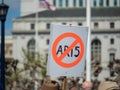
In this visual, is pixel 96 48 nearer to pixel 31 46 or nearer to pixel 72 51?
pixel 31 46

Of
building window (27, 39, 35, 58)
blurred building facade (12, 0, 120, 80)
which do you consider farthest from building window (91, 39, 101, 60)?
building window (27, 39, 35, 58)

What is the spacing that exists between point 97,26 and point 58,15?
→ 8.83 metres

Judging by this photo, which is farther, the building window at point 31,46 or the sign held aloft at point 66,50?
the building window at point 31,46

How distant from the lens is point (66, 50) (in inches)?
305

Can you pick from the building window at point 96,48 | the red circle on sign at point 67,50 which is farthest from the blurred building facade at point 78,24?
the red circle on sign at point 67,50

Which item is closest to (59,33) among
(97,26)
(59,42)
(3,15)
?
(59,42)

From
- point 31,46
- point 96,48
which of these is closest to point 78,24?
point 96,48

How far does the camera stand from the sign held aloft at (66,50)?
764 cm

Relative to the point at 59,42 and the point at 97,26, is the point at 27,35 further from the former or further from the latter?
the point at 59,42

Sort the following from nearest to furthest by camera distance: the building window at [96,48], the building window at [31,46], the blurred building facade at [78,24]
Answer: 1. the blurred building facade at [78,24]
2. the building window at [96,48]
3. the building window at [31,46]

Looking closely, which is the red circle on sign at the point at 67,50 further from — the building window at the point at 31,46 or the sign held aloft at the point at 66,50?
the building window at the point at 31,46

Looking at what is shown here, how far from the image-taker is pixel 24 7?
114562mm

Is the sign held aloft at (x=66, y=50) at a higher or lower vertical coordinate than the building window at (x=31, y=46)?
higher

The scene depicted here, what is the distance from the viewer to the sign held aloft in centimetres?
764
